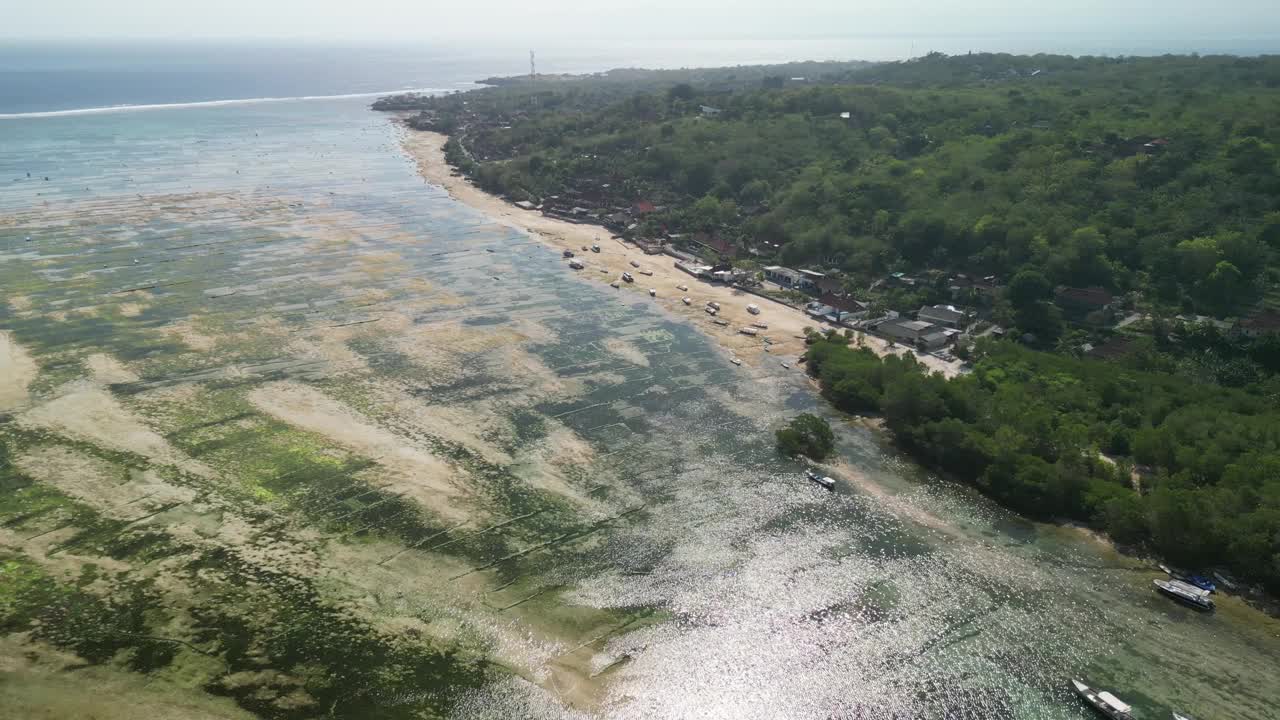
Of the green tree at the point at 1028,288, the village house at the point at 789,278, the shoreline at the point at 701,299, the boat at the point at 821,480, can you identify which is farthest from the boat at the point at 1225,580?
the village house at the point at 789,278

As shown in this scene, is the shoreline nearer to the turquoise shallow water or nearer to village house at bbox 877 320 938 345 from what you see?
village house at bbox 877 320 938 345

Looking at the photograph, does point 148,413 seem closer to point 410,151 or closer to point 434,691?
point 434,691

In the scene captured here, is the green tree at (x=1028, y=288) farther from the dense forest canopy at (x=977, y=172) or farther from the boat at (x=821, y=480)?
the boat at (x=821, y=480)

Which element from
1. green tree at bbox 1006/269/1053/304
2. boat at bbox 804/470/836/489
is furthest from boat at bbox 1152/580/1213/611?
green tree at bbox 1006/269/1053/304

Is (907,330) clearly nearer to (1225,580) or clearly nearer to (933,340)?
(933,340)

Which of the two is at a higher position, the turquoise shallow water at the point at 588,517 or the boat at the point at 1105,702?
the turquoise shallow water at the point at 588,517

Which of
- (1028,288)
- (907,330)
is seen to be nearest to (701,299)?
(907,330)
